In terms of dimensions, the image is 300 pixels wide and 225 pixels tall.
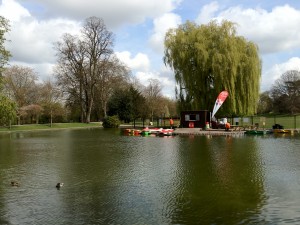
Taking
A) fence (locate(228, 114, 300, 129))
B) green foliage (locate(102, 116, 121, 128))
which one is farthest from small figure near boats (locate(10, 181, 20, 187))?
green foliage (locate(102, 116, 121, 128))

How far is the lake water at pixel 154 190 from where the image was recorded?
28.9ft

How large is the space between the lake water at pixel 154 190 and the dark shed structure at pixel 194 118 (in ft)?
72.1

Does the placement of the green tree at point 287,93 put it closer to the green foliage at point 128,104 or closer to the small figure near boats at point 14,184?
the green foliage at point 128,104

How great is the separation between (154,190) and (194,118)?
30953 millimetres

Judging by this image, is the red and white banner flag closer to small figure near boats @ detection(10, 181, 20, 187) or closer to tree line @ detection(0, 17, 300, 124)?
tree line @ detection(0, 17, 300, 124)

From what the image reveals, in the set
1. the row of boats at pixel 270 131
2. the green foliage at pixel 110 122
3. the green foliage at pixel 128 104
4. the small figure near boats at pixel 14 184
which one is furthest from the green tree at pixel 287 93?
the small figure near boats at pixel 14 184

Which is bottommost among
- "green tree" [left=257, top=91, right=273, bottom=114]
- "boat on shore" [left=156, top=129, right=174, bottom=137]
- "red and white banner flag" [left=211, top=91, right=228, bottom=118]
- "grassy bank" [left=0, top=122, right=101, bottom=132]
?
"boat on shore" [left=156, top=129, right=174, bottom=137]

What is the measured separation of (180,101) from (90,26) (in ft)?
87.8

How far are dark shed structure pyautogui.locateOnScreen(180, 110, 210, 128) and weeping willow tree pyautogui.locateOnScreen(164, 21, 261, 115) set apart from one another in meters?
1.89

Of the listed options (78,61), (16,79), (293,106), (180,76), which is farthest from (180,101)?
(293,106)

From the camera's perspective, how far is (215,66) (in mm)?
41469

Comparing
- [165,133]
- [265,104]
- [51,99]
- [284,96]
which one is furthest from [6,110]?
[265,104]

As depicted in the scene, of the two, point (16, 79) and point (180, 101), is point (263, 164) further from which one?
point (16, 79)

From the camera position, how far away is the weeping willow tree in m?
41.7
